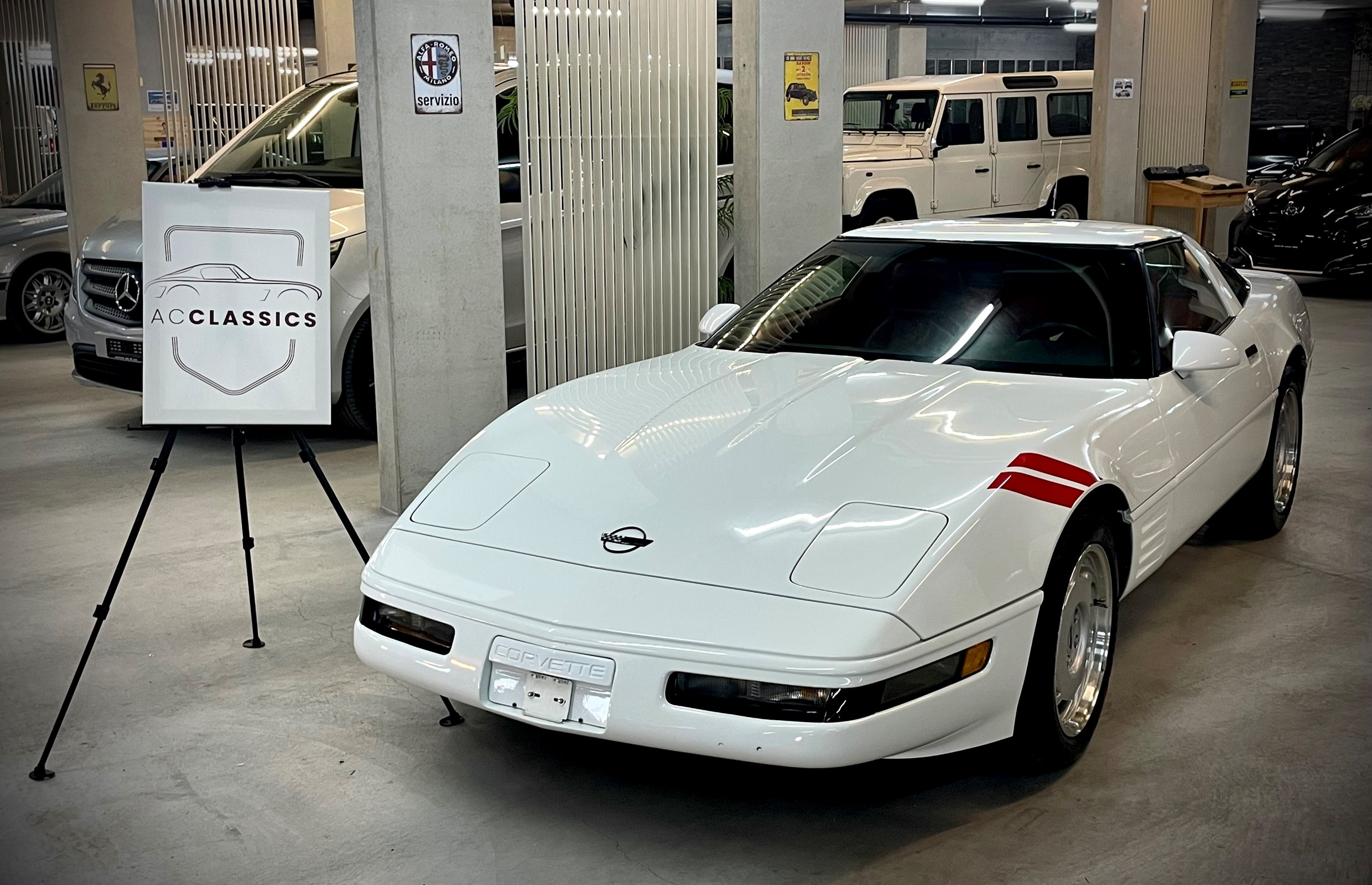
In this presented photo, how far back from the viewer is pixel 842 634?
8.43 feet

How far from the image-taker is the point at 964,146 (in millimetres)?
11938

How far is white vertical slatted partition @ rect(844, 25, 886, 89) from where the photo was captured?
75.4ft

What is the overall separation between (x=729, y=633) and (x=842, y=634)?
9.0 inches

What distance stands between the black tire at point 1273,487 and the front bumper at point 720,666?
2.26 m

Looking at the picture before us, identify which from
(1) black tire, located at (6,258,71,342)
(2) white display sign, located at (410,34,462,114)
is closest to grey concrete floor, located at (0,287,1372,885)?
(2) white display sign, located at (410,34,462,114)

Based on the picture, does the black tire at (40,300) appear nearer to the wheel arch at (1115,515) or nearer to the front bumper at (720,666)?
the front bumper at (720,666)

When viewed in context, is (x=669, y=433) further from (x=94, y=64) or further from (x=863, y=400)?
(x=94, y=64)

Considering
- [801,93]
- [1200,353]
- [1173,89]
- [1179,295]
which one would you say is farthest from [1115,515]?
[1173,89]

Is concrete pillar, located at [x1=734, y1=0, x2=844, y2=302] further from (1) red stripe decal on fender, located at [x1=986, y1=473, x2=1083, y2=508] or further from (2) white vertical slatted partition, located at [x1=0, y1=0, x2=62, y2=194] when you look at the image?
(2) white vertical slatted partition, located at [x1=0, y1=0, x2=62, y2=194]

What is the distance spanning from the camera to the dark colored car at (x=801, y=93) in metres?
6.60

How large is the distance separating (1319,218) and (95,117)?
1031 cm

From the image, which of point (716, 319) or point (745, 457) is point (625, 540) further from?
point (716, 319)

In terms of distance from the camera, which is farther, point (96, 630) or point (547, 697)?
point (96, 630)

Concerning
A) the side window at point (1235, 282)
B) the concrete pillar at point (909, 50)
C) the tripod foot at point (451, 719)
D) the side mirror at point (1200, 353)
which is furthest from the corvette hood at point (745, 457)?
the concrete pillar at point (909, 50)
